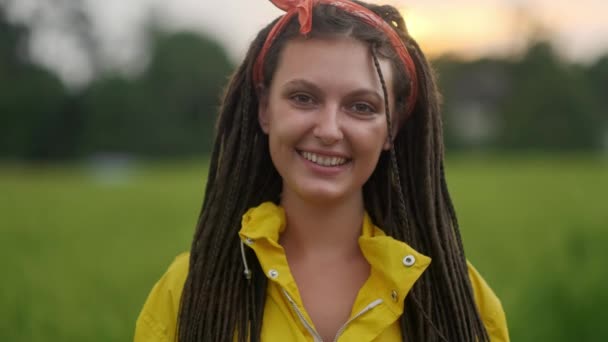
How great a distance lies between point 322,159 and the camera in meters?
2.19

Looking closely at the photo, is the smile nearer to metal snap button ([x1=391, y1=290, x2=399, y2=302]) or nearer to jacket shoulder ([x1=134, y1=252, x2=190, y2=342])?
metal snap button ([x1=391, y1=290, x2=399, y2=302])

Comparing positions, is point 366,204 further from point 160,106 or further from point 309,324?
point 160,106

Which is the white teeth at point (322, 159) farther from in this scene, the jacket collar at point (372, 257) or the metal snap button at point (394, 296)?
the metal snap button at point (394, 296)

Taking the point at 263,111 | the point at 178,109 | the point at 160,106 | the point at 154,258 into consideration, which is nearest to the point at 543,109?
the point at 178,109

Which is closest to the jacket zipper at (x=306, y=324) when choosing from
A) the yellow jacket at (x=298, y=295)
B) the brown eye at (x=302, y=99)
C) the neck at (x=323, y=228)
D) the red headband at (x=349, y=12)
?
the yellow jacket at (x=298, y=295)

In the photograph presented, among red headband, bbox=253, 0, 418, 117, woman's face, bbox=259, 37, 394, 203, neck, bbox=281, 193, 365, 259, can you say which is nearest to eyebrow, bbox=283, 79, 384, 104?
woman's face, bbox=259, 37, 394, 203

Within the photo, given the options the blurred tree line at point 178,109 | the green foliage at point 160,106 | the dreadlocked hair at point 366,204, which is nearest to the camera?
the dreadlocked hair at point 366,204

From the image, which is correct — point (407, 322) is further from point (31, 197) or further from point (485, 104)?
point (485, 104)

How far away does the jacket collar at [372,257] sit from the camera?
7.04ft

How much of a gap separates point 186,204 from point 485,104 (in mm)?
39436

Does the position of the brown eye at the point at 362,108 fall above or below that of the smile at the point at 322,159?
above

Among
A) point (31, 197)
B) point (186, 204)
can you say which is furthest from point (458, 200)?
point (31, 197)

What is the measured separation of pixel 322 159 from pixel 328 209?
23 cm

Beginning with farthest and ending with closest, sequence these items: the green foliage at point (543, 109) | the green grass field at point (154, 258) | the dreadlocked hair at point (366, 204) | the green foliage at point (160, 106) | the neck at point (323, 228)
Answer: the green foliage at point (543, 109), the green foliage at point (160, 106), the green grass field at point (154, 258), the neck at point (323, 228), the dreadlocked hair at point (366, 204)
